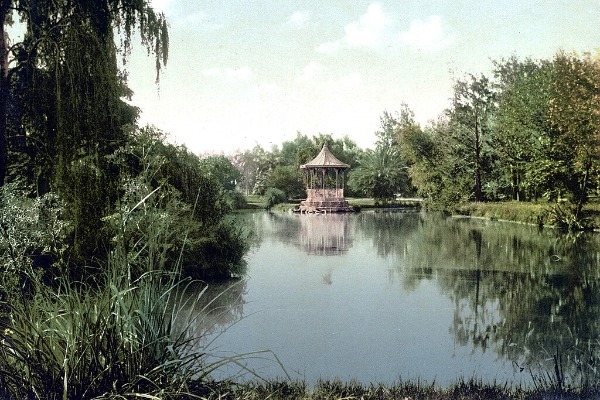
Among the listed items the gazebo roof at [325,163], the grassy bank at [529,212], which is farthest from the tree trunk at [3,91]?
the gazebo roof at [325,163]

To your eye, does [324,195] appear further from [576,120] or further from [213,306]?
[213,306]

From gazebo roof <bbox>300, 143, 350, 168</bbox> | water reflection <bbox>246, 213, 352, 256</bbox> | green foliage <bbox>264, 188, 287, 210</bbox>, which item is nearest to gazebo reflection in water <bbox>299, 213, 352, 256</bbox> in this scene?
water reflection <bbox>246, 213, 352, 256</bbox>

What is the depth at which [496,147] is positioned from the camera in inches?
893

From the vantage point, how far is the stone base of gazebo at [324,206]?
2723 centimetres

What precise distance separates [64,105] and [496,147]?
20.1 metres

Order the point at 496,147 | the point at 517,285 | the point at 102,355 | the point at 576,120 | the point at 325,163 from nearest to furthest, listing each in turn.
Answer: the point at 102,355
the point at 517,285
the point at 576,120
the point at 496,147
the point at 325,163

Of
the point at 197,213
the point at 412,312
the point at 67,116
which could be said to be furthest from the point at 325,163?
the point at 67,116

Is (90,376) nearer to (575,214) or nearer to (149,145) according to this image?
(149,145)

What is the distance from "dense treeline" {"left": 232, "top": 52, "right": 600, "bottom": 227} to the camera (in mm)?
14297

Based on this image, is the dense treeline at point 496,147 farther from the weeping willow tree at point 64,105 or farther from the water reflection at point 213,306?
the weeping willow tree at point 64,105

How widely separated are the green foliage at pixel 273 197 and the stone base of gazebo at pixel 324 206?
300 centimetres

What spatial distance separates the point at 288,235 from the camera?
16.0 meters

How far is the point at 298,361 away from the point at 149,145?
3645mm

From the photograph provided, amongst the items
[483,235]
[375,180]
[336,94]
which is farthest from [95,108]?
[375,180]
